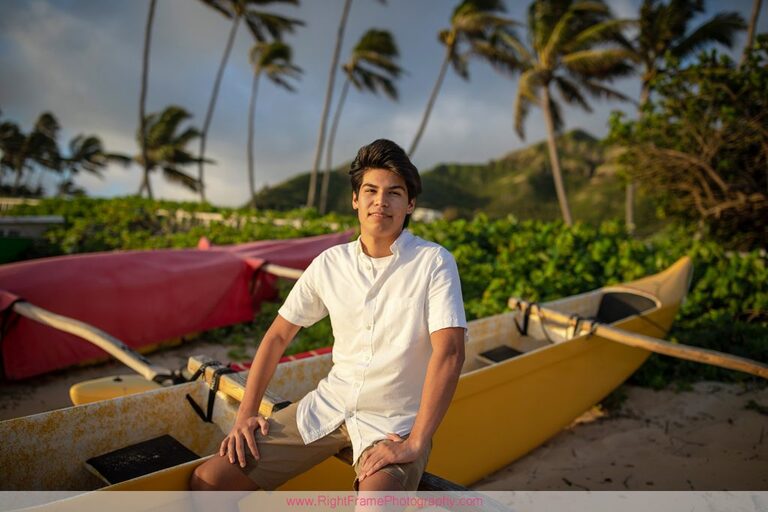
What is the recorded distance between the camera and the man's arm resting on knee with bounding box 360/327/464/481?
1.56m

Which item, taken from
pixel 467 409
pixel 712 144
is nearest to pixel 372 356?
pixel 467 409

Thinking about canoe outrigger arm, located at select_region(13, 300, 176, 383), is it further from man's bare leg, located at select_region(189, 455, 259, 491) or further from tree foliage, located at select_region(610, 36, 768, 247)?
tree foliage, located at select_region(610, 36, 768, 247)

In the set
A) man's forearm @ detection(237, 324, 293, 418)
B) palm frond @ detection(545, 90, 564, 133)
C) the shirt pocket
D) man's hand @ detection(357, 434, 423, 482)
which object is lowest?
man's hand @ detection(357, 434, 423, 482)

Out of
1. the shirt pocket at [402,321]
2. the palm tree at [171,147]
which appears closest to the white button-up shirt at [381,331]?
the shirt pocket at [402,321]

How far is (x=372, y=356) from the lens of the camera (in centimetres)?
179

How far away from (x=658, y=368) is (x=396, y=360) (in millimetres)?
3958

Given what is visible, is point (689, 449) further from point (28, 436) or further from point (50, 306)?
point (50, 306)

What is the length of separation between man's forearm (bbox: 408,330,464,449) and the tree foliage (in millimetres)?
7050

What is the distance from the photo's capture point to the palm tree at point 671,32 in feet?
47.9

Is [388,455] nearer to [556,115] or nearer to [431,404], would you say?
[431,404]

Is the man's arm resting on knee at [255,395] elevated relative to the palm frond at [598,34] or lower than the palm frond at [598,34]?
lower

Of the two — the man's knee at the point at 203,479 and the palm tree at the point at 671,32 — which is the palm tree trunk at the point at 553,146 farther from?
the man's knee at the point at 203,479

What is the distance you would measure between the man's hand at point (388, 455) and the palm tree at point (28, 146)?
5221 cm

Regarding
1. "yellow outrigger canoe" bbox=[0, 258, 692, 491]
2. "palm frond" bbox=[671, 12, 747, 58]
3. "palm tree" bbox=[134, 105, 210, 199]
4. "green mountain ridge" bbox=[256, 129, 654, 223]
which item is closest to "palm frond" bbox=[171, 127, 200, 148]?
"palm tree" bbox=[134, 105, 210, 199]
